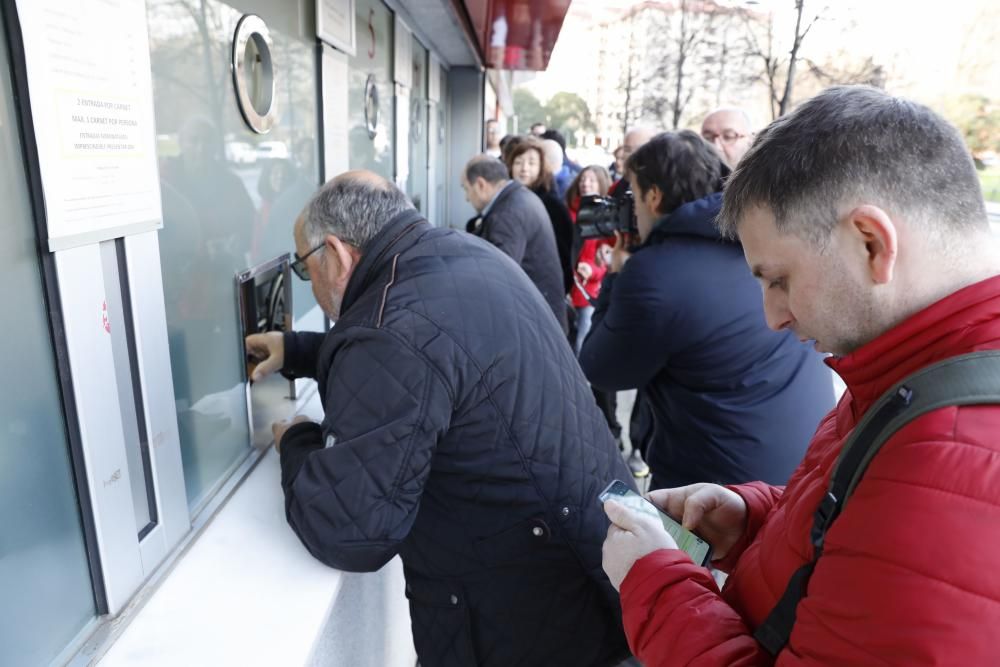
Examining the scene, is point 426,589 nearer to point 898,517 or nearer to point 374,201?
point 374,201

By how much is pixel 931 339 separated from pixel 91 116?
4.11ft

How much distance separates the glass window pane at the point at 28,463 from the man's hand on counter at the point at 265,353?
793mm

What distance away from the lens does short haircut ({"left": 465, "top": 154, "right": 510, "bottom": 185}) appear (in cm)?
378

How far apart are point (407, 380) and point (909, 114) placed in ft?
2.77

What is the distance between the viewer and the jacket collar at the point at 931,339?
628mm


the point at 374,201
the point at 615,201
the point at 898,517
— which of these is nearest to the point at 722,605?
the point at 898,517

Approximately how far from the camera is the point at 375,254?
1.42 m

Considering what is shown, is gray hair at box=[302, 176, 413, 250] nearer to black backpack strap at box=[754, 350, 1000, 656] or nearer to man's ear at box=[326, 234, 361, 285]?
man's ear at box=[326, 234, 361, 285]

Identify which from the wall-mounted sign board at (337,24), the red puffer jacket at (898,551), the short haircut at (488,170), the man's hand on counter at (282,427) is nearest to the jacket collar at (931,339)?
the red puffer jacket at (898,551)

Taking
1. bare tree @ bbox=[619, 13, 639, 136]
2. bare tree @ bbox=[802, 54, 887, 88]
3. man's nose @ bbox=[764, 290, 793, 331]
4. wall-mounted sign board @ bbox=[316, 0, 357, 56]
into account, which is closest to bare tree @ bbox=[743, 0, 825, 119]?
bare tree @ bbox=[802, 54, 887, 88]

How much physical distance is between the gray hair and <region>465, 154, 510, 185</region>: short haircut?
2344 millimetres

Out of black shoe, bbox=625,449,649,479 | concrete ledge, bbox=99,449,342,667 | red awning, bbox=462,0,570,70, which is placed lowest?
black shoe, bbox=625,449,649,479

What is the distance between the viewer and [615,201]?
8.46ft

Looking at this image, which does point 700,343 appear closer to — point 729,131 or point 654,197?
point 654,197
